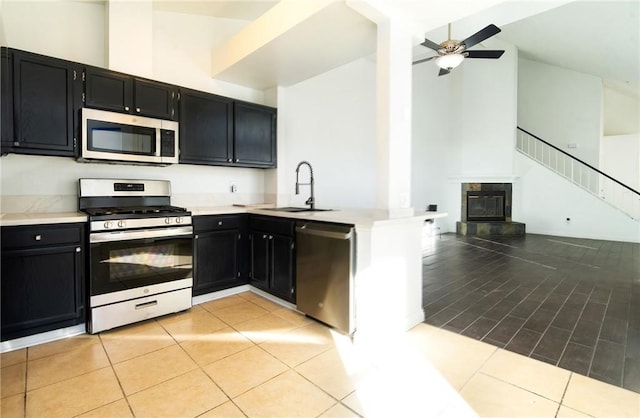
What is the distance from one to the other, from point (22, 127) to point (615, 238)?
1002cm

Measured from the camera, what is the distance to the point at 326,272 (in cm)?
254

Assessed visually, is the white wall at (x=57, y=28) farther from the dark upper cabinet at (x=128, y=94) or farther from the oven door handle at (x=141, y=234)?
the oven door handle at (x=141, y=234)

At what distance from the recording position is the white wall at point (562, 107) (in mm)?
8070

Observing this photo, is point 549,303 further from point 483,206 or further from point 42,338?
point 483,206

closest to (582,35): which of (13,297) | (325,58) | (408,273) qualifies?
(325,58)

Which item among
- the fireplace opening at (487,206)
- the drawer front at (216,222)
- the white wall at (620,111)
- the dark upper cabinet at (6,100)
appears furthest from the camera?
the white wall at (620,111)

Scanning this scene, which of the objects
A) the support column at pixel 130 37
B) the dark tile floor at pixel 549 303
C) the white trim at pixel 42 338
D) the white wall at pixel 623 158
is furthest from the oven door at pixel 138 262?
the white wall at pixel 623 158

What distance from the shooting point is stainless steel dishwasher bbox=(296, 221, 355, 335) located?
2.37 metres

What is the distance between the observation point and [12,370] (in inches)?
78.4

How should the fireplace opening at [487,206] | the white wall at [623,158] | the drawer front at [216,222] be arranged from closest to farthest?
the drawer front at [216,222] → the fireplace opening at [487,206] → the white wall at [623,158]

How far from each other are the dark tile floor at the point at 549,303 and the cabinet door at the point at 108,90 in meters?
3.34

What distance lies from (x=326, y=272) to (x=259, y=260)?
3.39 feet

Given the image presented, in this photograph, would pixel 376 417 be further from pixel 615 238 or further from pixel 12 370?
pixel 615 238

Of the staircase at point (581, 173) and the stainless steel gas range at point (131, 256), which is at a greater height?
the staircase at point (581, 173)
